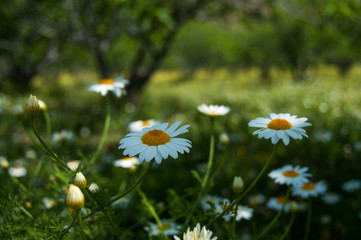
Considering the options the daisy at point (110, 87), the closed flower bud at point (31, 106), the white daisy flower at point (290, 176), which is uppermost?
the daisy at point (110, 87)

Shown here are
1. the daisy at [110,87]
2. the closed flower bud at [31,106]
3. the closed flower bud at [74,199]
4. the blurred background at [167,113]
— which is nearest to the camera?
the closed flower bud at [74,199]

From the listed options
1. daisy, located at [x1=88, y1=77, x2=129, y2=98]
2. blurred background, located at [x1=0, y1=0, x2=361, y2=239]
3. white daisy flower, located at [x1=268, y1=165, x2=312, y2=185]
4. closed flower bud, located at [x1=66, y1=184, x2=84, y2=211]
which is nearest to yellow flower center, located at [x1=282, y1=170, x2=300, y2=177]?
white daisy flower, located at [x1=268, y1=165, x2=312, y2=185]

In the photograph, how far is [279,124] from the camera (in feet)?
3.29

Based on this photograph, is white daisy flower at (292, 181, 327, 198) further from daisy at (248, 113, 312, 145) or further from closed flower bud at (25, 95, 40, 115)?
closed flower bud at (25, 95, 40, 115)

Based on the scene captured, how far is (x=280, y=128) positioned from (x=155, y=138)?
406 millimetres

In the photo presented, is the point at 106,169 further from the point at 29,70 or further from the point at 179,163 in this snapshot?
the point at 29,70

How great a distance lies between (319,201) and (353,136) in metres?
1.25

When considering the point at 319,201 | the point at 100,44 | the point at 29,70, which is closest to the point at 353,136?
the point at 319,201

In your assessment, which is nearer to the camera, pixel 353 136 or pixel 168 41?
pixel 353 136

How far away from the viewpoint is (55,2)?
618 centimetres

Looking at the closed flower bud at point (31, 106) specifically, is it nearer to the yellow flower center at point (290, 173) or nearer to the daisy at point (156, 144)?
the daisy at point (156, 144)

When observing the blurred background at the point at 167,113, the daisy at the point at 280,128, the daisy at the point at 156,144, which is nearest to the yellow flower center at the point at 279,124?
the daisy at the point at 280,128

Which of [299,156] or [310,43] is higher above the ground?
[310,43]

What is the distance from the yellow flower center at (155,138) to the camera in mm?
930
